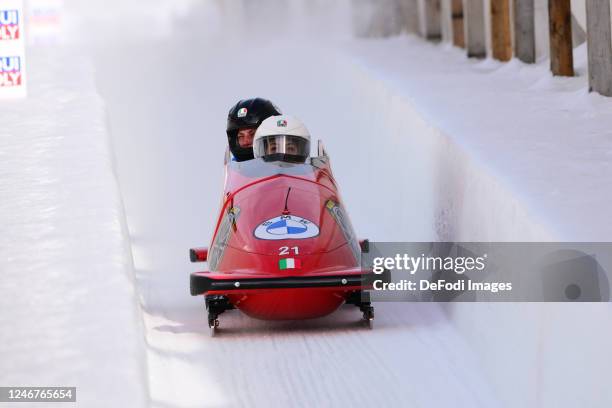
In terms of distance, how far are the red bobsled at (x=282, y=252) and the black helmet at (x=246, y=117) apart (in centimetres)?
96

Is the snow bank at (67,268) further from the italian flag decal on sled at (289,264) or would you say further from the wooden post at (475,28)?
the wooden post at (475,28)

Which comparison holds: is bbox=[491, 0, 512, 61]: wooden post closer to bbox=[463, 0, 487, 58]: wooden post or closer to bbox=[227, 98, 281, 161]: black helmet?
bbox=[463, 0, 487, 58]: wooden post

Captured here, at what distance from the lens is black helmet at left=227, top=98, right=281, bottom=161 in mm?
7398

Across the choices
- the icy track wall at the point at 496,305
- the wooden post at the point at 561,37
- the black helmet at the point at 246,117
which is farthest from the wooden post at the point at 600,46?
the black helmet at the point at 246,117

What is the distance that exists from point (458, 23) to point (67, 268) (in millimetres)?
8195

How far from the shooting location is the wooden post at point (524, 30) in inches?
392

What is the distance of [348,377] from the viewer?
513 centimetres

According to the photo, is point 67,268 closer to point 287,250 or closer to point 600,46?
point 287,250

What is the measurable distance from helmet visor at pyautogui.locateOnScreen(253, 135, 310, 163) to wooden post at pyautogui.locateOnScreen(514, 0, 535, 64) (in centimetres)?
393

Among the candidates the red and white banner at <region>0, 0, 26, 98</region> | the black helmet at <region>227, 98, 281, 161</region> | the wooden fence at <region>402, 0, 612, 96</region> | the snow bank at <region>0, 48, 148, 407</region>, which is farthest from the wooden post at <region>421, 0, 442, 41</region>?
the black helmet at <region>227, 98, 281, 161</region>

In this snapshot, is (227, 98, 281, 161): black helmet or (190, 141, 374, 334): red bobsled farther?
(227, 98, 281, 161): black helmet

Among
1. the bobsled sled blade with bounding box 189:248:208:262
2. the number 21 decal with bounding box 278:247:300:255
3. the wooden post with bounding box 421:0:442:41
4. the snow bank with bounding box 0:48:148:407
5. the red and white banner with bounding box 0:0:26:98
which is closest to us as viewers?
the snow bank with bounding box 0:48:148:407

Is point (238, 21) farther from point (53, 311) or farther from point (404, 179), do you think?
point (53, 311)

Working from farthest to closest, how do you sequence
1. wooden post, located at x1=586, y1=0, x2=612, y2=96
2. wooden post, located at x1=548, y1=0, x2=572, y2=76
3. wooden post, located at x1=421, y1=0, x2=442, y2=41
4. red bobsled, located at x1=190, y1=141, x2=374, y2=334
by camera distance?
wooden post, located at x1=421, y1=0, x2=442, y2=41
wooden post, located at x1=548, y1=0, x2=572, y2=76
wooden post, located at x1=586, y1=0, x2=612, y2=96
red bobsled, located at x1=190, y1=141, x2=374, y2=334
